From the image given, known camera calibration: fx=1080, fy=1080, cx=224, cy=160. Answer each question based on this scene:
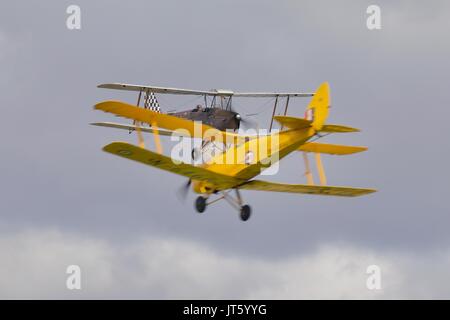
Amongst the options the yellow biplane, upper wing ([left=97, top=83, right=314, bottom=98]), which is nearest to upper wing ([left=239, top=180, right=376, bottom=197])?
the yellow biplane

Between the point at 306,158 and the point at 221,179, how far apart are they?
438 cm

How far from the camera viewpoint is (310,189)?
127ft

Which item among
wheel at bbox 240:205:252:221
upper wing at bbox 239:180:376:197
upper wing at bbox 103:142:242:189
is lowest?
wheel at bbox 240:205:252:221

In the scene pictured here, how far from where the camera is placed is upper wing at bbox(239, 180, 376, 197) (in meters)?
37.5

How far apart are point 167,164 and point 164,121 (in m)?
2.78

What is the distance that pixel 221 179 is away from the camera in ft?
119

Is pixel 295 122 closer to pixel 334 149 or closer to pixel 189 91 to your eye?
pixel 334 149

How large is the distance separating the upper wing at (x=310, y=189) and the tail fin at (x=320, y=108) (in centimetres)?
401

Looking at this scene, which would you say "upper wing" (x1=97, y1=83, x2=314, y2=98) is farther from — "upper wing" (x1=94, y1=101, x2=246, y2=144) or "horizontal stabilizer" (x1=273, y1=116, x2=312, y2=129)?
"horizontal stabilizer" (x1=273, y1=116, x2=312, y2=129)

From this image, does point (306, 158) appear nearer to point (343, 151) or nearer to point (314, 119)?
point (343, 151)

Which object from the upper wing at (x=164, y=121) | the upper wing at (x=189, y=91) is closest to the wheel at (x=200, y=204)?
the upper wing at (x=164, y=121)

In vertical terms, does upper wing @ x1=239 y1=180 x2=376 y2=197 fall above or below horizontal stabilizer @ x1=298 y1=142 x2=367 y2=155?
below

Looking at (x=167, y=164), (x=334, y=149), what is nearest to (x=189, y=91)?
(x=334, y=149)
